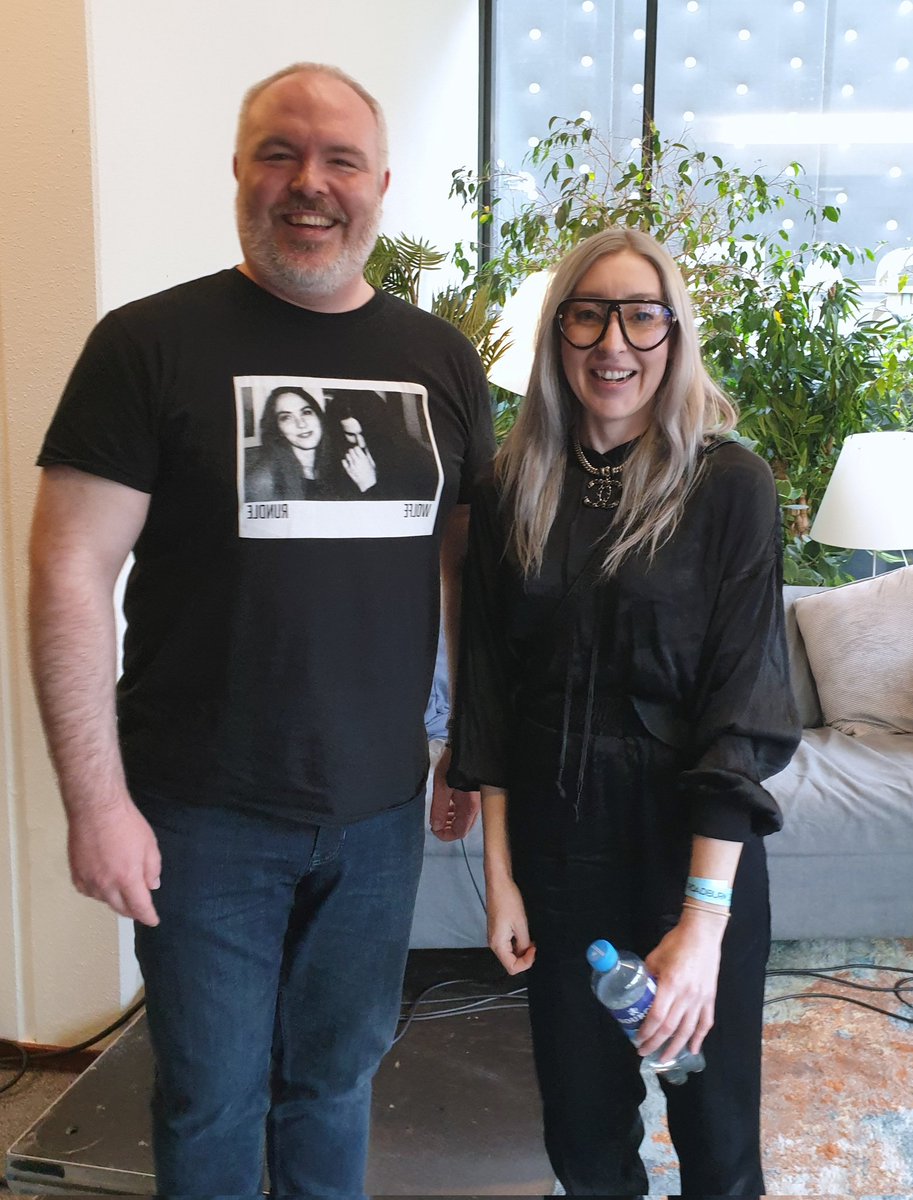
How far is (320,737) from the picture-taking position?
4.22 feet

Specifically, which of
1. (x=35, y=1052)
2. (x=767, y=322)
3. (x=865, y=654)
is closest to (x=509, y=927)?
(x=35, y=1052)

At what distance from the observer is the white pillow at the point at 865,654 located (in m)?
2.99

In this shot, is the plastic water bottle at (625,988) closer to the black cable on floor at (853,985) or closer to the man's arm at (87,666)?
the man's arm at (87,666)

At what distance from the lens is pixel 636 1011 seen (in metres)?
1.17

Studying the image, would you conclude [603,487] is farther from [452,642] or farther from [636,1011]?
[636,1011]

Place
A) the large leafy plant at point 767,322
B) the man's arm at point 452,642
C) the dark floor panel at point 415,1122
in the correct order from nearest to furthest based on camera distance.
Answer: the man's arm at point 452,642 < the dark floor panel at point 415,1122 < the large leafy plant at point 767,322

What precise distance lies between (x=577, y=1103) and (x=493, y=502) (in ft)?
2.61

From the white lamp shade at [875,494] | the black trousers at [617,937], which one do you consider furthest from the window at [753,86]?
the black trousers at [617,937]

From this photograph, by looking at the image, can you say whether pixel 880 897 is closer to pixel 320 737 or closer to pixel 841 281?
pixel 320 737

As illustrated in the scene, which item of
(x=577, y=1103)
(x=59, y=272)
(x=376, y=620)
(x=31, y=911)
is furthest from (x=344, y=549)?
(x=31, y=911)

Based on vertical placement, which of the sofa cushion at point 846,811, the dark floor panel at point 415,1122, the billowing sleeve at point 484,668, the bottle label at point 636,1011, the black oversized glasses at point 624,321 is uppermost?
the black oversized glasses at point 624,321

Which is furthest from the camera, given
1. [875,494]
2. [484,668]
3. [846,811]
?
[875,494]

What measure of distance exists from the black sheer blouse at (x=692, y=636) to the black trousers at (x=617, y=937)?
0.05 metres

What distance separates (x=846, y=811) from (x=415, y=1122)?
1260mm
